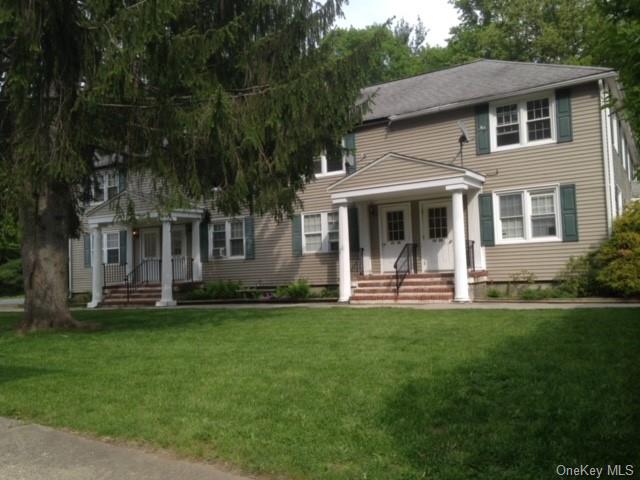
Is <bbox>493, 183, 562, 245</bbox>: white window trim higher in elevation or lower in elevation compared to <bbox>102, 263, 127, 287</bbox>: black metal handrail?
higher

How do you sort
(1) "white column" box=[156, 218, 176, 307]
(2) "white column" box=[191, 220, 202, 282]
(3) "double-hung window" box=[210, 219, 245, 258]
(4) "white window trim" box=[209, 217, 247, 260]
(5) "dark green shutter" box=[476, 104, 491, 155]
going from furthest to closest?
(2) "white column" box=[191, 220, 202, 282], (3) "double-hung window" box=[210, 219, 245, 258], (4) "white window trim" box=[209, 217, 247, 260], (1) "white column" box=[156, 218, 176, 307], (5) "dark green shutter" box=[476, 104, 491, 155]

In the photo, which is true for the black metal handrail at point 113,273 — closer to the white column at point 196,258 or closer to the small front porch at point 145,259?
the small front porch at point 145,259

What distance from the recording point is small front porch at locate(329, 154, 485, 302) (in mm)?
14773

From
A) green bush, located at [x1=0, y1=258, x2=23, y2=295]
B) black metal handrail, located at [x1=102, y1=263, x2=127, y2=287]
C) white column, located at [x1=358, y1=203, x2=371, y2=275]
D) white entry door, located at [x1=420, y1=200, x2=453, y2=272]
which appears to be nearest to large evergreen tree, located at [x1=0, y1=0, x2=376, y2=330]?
white entry door, located at [x1=420, y1=200, x2=453, y2=272]

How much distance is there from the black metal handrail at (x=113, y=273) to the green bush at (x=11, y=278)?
1661cm

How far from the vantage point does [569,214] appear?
14.7 metres

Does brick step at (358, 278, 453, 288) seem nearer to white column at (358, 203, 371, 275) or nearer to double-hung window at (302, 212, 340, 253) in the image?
white column at (358, 203, 371, 275)

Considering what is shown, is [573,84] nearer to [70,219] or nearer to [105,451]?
[70,219]

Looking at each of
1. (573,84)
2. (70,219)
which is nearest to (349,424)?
(70,219)

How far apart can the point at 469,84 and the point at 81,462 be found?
15.9 metres

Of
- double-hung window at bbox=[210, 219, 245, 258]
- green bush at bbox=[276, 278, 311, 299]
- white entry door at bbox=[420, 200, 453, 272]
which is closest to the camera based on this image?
white entry door at bbox=[420, 200, 453, 272]

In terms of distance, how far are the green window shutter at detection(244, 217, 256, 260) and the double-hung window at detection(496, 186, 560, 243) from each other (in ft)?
26.7

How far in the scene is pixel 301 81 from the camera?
9.77 meters

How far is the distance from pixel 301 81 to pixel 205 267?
1236 cm
